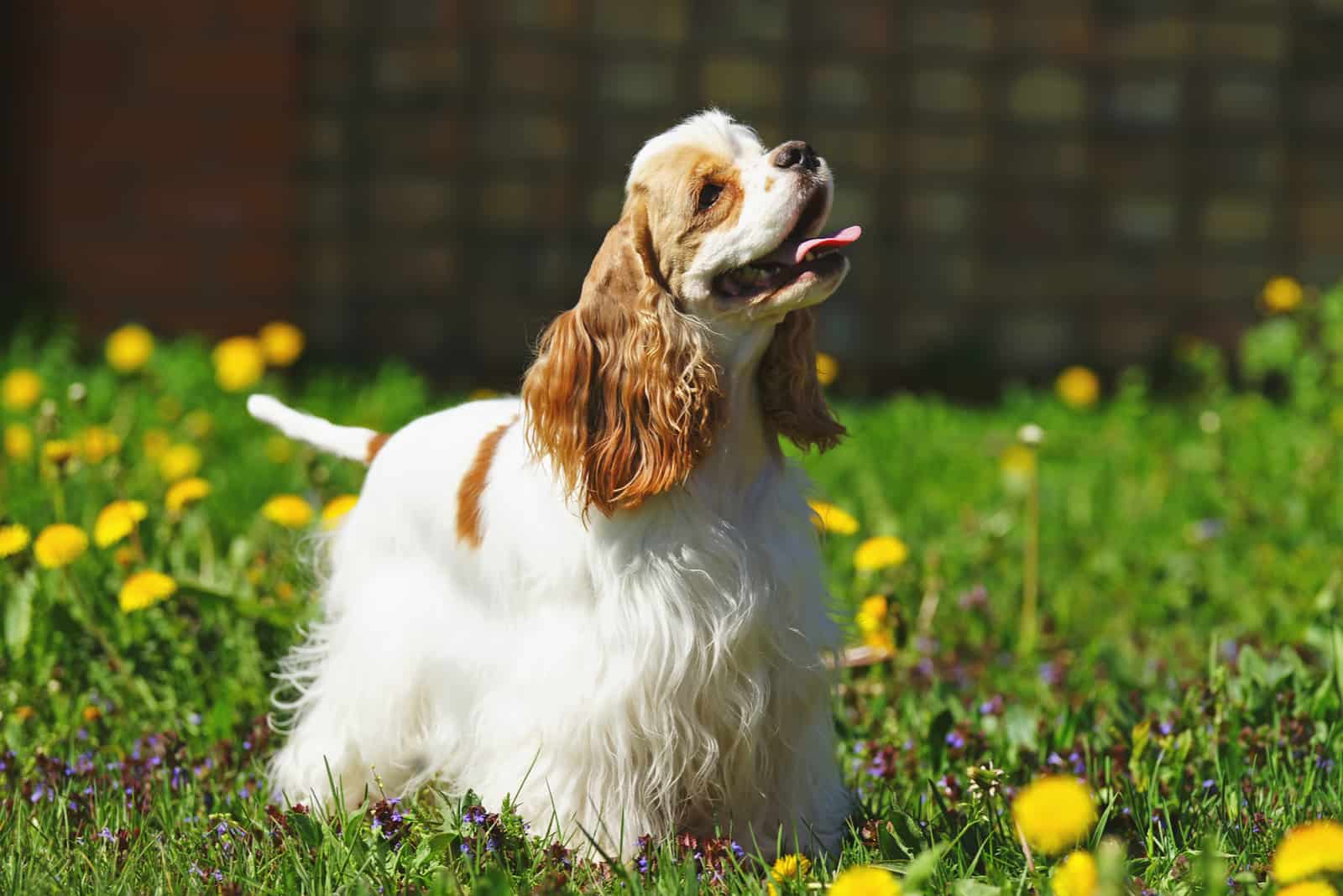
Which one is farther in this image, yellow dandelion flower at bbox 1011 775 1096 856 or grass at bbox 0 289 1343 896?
grass at bbox 0 289 1343 896

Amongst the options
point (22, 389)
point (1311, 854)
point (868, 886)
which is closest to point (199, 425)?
point (22, 389)

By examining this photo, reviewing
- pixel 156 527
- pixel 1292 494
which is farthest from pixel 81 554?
pixel 1292 494

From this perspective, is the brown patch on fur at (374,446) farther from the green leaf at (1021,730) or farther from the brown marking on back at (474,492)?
the green leaf at (1021,730)

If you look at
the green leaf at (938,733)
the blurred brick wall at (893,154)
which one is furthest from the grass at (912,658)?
the blurred brick wall at (893,154)

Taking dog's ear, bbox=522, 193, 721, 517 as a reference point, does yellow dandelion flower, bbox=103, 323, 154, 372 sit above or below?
below

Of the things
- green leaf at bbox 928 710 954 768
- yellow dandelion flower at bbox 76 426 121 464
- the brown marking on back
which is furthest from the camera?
yellow dandelion flower at bbox 76 426 121 464

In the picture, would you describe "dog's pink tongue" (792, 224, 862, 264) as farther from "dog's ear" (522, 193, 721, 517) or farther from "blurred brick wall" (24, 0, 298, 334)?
"blurred brick wall" (24, 0, 298, 334)

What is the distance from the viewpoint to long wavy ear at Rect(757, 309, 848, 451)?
2.96 metres

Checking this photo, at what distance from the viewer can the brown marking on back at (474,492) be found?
3090 mm

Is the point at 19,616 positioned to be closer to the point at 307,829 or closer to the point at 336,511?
the point at 336,511

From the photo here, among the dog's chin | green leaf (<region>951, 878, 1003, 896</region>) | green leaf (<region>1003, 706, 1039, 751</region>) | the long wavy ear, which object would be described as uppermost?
the dog's chin

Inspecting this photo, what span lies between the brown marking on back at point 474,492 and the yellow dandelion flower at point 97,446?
1486 millimetres

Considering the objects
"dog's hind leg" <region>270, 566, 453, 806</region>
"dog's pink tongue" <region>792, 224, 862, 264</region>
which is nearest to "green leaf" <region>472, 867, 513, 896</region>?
"dog's hind leg" <region>270, 566, 453, 806</region>

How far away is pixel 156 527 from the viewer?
427 cm
